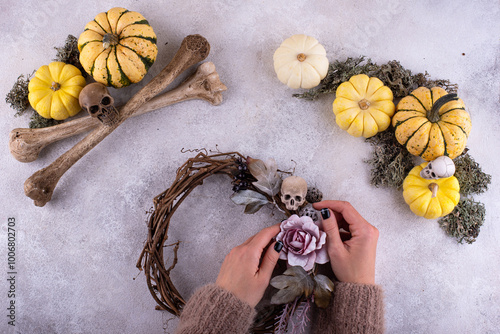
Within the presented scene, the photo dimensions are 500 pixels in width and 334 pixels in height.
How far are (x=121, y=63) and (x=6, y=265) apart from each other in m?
1.26

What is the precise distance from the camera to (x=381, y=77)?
1848mm

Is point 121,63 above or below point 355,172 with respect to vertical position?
above

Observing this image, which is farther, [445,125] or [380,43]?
[380,43]

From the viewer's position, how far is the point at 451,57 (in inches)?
75.5

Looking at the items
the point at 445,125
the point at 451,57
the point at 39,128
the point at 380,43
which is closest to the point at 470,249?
the point at 445,125

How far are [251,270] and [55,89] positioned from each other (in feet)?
4.31

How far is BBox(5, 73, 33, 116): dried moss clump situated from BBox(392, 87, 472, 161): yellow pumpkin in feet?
6.40

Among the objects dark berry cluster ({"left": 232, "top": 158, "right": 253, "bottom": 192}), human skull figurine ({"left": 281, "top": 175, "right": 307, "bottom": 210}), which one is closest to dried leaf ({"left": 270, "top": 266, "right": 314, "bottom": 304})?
human skull figurine ({"left": 281, "top": 175, "right": 307, "bottom": 210})

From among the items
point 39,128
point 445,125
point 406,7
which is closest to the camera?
point 445,125

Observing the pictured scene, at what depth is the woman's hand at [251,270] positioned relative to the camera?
5.06ft

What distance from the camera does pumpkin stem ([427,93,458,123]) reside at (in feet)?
5.09

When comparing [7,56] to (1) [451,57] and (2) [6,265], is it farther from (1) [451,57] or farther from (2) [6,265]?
(1) [451,57]

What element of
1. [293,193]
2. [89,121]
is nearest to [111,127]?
[89,121]

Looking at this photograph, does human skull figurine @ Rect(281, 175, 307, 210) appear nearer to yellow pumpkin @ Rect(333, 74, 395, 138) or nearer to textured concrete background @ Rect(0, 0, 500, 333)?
textured concrete background @ Rect(0, 0, 500, 333)
